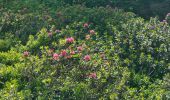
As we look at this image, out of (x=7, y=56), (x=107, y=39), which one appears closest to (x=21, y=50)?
(x=7, y=56)

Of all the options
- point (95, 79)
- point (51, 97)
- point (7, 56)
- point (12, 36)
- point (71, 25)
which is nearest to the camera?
point (51, 97)

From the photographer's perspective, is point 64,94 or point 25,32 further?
point 25,32

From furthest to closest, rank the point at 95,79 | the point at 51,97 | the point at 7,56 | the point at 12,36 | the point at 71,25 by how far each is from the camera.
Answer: the point at 71,25, the point at 12,36, the point at 7,56, the point at 95,79, the point at 51,97

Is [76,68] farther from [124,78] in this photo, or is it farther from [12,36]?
[12,36]

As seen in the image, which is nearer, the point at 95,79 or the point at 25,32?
the point at 95,79

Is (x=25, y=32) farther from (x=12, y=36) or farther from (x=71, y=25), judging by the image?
(x=71, y=25)

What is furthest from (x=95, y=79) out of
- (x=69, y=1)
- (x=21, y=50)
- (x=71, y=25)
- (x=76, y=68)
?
(x=69, y=1)
